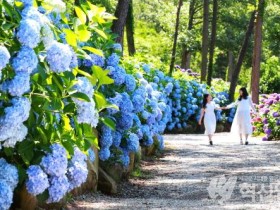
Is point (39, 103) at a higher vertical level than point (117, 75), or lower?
lower

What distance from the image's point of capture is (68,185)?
209 inches

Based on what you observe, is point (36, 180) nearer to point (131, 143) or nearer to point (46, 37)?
point (46, 37)

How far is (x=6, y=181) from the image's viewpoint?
4820mm

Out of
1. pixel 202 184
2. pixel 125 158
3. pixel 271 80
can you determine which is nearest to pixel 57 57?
pixel 125 158

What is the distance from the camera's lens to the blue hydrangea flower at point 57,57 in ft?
15.6

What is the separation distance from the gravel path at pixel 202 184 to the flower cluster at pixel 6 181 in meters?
2.01

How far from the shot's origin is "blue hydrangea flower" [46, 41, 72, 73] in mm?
4746

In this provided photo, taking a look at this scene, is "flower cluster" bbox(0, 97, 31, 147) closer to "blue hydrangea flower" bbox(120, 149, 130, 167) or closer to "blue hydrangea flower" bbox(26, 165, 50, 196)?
"blue hydrangea flower" bbox(26, 165, 50, 196)

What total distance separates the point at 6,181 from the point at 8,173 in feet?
0.20

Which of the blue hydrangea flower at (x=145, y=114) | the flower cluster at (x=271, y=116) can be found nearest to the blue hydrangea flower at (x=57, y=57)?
the blue hydrangea flower at (x=145, y=114)

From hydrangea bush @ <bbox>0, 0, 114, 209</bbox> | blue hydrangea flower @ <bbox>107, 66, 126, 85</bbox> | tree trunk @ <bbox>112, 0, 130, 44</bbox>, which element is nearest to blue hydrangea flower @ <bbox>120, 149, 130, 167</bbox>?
blue hydrangea flower @ <bbox>107, 66, 126, 85</bbox>

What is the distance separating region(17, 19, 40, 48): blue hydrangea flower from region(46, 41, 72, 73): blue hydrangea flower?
16 centimetres

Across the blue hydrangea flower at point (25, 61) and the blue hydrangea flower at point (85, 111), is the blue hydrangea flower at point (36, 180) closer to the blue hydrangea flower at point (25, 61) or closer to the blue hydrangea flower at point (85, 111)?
the blue hydrangea flower at point (85, 111)

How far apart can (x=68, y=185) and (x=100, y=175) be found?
292 centimetres
